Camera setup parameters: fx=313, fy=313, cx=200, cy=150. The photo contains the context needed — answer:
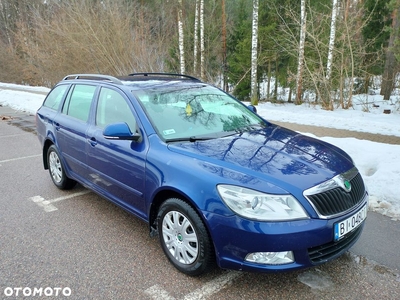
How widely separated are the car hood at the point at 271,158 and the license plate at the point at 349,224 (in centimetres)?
36

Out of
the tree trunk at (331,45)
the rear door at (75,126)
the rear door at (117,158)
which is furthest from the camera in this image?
the tree trunk at (331,45)

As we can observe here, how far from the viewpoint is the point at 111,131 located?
2.94 meters

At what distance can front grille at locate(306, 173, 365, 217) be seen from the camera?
2.29 m

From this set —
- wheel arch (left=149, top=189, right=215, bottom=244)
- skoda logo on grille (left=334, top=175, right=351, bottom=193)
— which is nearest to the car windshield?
wheel arch (left=149, top=189, right=215, bottom=244)

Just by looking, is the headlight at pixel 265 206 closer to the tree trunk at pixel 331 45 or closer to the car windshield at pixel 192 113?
the car windshield at pixel 192 113

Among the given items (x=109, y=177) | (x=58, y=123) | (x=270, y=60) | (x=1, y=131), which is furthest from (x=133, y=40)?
(x=109, y=177)

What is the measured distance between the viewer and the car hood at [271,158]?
2.37 metres

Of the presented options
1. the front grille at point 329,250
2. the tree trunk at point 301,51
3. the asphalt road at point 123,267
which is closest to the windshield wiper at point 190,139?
the asphalt road at point 123,267

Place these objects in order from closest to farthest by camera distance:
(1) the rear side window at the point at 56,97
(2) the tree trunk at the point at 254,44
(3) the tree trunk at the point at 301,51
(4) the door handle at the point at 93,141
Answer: (4) the door handle at the point at 93,141 < (1) the rear side window at the point at 56,97 < (3) the tree trunk at the point at 301,51 < (2) the tree trunk at the point at 254,44

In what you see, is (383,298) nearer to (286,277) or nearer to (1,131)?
(286,277)

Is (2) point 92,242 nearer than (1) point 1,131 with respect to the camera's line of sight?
Yes

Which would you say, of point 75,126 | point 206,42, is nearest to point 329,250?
point 75,126

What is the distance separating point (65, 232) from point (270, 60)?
17.6m

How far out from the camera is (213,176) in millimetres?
2377
